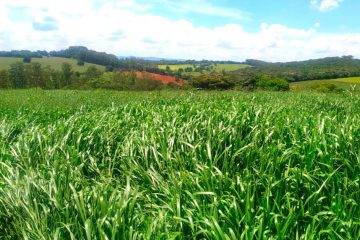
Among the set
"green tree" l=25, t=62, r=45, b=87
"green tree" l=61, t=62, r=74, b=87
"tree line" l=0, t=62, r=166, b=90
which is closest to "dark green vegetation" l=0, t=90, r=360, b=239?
"tree line" l=0, t=62, r=166, b=90

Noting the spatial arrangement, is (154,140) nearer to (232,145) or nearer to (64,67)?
(232,145)

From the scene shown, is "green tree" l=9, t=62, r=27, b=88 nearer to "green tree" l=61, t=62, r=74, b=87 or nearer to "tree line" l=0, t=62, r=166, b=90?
"tree line" l=0, t=62, r=166, b=90

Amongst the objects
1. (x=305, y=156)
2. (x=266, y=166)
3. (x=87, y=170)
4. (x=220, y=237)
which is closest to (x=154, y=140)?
(x=87, y=170)

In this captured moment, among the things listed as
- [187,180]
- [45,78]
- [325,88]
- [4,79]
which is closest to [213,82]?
[325,88]

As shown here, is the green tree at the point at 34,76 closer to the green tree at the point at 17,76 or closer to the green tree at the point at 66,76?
the green tree at the point at 17,76

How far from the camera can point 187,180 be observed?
4.39m

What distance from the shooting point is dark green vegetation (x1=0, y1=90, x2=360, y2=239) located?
344 cm

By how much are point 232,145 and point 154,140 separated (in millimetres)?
1278

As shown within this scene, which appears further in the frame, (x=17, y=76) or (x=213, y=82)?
(x=17, y=76)

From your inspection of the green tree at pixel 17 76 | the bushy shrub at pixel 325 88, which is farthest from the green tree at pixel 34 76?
the bushy shrub at pixel 325 88

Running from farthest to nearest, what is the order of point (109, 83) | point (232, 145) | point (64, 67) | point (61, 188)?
point (64, 67), point (109, 83), point (232, 145), point (61, 188)

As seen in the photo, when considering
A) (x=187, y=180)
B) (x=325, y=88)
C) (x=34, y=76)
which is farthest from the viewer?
(x=34, y=76)

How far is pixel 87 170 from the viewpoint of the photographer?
5840 millimetres

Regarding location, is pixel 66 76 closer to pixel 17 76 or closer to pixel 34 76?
pixel 34 76
